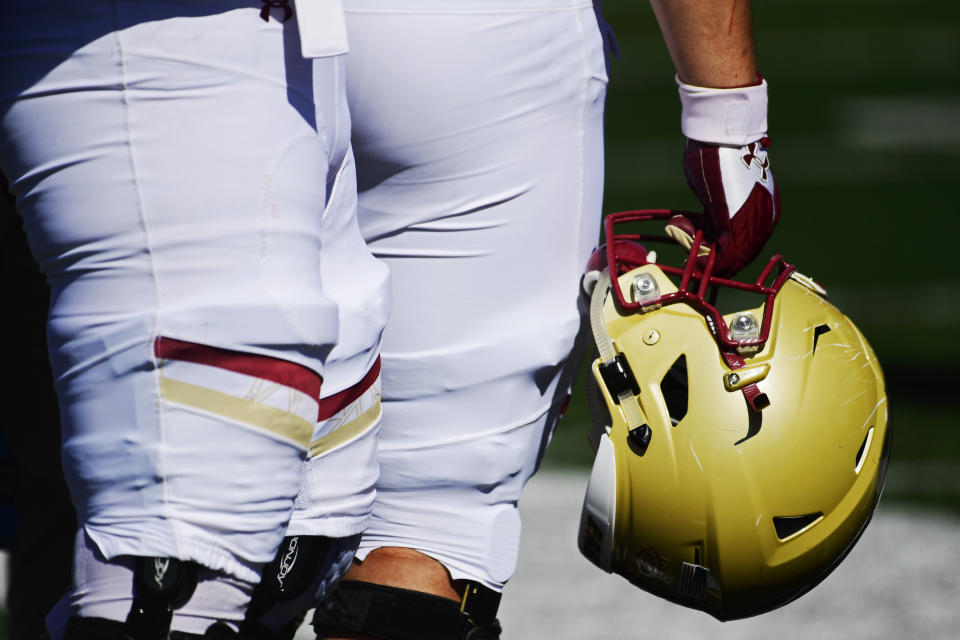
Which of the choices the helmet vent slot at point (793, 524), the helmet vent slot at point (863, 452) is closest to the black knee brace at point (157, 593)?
the helmet vent slot at point (793, 524)

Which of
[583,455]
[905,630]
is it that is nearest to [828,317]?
[905,630]

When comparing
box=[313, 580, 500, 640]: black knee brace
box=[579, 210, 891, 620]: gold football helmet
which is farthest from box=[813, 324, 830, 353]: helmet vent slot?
box=[313, 580, 500, 640]: black knee brace

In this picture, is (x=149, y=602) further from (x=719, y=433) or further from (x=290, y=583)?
(x=719, y=433)

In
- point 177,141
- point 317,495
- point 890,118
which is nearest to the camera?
point 177,141

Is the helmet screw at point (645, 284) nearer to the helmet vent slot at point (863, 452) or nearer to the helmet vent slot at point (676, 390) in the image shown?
the helmet vent slot at point (676, 390)

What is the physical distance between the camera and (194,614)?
1259mm

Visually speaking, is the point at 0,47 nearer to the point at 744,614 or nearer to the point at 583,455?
the point at 744,614

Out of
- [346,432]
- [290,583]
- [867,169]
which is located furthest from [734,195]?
[867,169]

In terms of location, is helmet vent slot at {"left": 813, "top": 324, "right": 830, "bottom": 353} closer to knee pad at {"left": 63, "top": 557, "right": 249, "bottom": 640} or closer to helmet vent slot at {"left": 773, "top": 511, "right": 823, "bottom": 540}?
helmet vent slot at {"left": 773, "top": 511, "right": 823, "bottom": 540}

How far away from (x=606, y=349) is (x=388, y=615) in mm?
452

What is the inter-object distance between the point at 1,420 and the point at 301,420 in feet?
2.56

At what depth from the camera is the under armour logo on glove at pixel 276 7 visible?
126cm

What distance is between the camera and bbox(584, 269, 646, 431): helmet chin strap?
5.75 ft

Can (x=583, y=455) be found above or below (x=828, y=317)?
below
